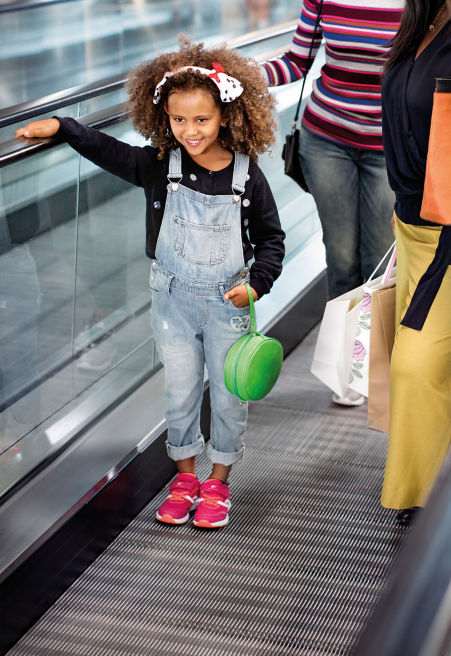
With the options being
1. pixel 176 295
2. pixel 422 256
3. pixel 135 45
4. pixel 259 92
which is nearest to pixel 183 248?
pixel 176 295

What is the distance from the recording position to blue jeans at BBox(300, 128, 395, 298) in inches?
132

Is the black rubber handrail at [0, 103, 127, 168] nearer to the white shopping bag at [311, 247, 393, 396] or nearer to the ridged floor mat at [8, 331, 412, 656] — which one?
the white shopping bag at [311, 247, 393, 396]

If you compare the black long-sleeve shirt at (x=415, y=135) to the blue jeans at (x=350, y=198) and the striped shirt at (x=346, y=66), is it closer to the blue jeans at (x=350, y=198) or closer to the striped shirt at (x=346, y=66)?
the striped shirt at (x=346, y=66)

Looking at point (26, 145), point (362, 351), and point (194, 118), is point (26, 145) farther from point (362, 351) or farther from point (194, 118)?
point (362, 351)

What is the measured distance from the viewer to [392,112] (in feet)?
7.98

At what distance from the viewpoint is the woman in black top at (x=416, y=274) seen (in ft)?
7.73

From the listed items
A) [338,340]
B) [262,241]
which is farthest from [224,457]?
[262,241]

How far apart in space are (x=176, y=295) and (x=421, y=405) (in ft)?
2.70

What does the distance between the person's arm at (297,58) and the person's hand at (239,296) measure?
988mm

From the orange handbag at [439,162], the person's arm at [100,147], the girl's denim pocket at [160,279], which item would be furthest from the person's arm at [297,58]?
the orange handbag at [439,162]

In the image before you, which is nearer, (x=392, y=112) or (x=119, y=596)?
(x=392, y=112)

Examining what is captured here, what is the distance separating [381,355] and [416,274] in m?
0.40

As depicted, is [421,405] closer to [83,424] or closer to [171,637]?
[171,637]

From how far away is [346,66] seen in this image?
10.4 ft
